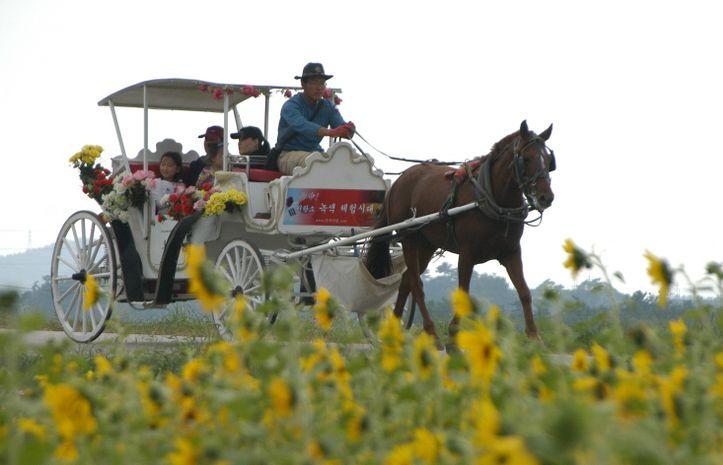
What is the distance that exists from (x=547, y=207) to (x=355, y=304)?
217 cm

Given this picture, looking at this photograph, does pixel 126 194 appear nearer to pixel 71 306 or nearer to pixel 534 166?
pixel 71 306

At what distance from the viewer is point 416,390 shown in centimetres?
363

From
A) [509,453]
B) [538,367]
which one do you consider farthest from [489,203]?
[509,453]

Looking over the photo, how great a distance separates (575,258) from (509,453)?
7.14 ft

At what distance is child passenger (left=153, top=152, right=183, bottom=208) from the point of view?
35.6 feet

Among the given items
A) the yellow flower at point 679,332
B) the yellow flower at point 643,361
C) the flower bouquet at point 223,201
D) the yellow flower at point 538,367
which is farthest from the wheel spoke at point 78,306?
the yellow flower at point 643,361

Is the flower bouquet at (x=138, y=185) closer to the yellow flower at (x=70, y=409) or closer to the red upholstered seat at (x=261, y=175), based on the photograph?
the red upholstered seat at (x=261, y=175)

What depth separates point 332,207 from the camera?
1042 cm

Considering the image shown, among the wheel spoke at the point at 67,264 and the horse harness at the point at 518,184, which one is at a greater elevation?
the horse harness at the point at 518,184

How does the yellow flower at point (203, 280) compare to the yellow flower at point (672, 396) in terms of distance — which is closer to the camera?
the yellow flower at point (672, 396)

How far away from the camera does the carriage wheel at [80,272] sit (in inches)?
438

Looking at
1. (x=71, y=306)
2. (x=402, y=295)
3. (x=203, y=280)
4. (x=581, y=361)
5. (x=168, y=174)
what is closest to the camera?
(x=203, y=280)

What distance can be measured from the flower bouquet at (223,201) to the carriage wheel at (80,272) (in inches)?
50.1

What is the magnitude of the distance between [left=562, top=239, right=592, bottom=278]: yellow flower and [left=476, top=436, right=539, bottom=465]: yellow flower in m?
1.98
